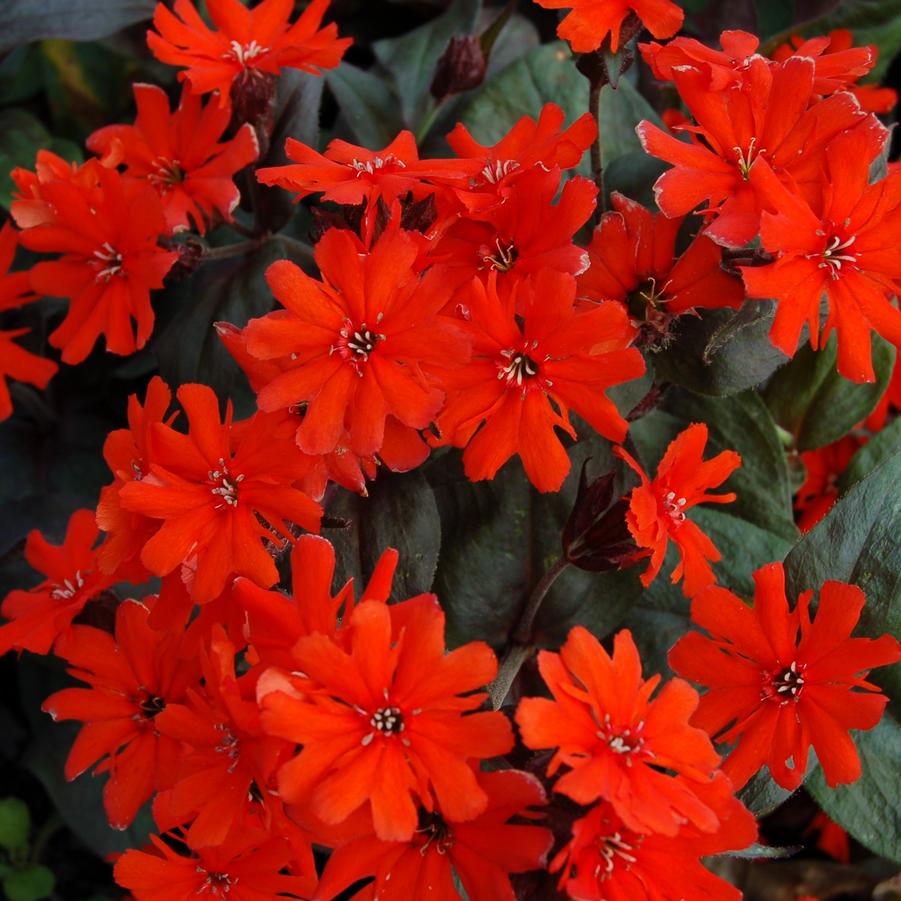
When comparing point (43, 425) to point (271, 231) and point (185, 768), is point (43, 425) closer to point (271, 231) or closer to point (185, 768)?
point (271, 231)

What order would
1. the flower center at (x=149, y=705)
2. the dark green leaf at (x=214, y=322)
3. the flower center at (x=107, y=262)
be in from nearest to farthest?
the flower center at (x=149, y=705)
the flower center at (x=107, y=262)
the dark green leaf at (x=214, y=322)

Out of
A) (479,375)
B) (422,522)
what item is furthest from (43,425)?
(479,375)

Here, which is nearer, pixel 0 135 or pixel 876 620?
pixel 876 620

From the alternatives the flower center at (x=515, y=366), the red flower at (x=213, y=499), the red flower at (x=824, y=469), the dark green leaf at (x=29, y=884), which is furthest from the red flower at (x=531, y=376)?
the dark green leaf at (x=29, y=884)

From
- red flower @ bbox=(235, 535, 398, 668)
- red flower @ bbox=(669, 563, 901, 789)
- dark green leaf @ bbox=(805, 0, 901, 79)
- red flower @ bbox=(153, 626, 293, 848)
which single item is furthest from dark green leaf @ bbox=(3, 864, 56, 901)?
dark green leaf @ bbox=(805, 0, 901, 79)

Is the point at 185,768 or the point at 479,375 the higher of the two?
the point at 479,375

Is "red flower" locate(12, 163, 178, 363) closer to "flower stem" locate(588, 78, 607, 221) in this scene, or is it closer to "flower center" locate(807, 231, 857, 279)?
"flower stem" locate(588, 78, 607, 221)

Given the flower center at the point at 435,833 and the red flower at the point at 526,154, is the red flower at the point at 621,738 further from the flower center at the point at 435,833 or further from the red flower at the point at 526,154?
the red flower at the point at 526,154
